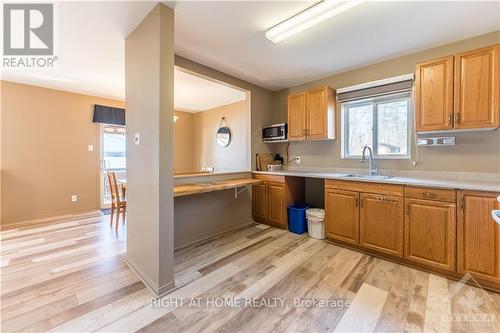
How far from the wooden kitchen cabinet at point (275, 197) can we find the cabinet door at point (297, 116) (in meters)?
0.75

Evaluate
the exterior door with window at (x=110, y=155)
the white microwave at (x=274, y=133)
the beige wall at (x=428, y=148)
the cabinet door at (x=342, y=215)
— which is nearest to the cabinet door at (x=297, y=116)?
the white microwave at (x=274, y=133)

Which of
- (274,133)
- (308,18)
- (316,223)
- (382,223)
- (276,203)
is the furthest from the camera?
(274,133)

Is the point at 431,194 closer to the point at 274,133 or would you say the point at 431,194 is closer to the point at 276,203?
the point at 276,203

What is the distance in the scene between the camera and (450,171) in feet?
8.42

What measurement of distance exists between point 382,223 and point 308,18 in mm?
2350

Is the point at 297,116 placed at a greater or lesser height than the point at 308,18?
lesser

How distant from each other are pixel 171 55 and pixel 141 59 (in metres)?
0.44

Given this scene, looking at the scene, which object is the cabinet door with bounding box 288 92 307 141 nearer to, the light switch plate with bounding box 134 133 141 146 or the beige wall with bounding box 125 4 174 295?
the beige wall with bounding box 125 4 174 295

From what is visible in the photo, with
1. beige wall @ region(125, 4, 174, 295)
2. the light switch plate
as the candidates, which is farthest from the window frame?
the light switch plate

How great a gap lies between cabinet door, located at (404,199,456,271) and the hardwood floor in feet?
0.55

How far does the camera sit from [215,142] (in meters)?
6.23

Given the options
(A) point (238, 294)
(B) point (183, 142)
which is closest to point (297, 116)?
(A) point (238, 294)

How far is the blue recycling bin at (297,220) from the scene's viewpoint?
11.0 feet

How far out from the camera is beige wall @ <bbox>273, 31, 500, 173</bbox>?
2365mm
